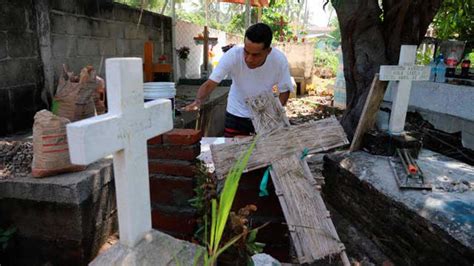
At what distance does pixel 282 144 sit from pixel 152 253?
906 mm

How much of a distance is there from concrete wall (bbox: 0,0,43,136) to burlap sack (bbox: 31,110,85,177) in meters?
1.33

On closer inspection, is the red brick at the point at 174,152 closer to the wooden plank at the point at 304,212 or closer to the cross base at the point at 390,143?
the wooden plank at the point at 304,212

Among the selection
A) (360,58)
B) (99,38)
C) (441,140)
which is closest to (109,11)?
(99,38)

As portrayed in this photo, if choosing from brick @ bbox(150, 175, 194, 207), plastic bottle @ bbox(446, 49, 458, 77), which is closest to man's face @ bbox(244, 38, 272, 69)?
brick @ bbox(150, 175, 194, 207)

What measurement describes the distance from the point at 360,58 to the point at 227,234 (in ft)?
13.5

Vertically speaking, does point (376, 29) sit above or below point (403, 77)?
above

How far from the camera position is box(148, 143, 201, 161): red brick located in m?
1.73

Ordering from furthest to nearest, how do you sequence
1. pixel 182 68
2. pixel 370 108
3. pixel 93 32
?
1. pixel 182 68
2. pixel 93 32
3. pixel 370 108

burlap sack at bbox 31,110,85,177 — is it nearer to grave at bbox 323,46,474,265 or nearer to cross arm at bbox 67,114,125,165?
cross arm at bbox 67,114,125,165

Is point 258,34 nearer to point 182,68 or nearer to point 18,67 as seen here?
point 18,67

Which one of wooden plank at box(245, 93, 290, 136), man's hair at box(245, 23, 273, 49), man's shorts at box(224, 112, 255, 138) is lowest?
man's shorts at box(224, 112, 255, 138)

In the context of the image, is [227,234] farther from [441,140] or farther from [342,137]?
[441,140]

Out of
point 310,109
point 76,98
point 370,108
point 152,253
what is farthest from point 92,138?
point 310,109

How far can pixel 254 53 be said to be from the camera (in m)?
2.76
